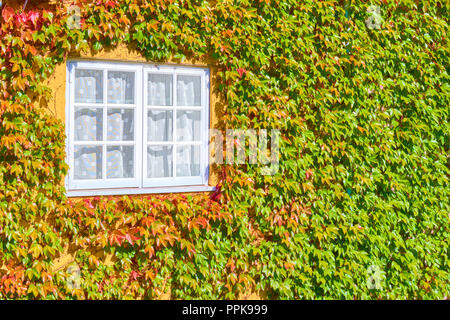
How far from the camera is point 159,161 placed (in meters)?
5.01

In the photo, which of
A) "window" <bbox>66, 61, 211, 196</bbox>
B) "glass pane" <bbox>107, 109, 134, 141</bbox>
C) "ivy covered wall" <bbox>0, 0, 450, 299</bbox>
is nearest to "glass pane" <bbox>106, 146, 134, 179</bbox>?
"window" <bbox>66, 61, 211, 196</bbox>

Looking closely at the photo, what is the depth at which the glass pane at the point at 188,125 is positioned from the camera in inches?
200

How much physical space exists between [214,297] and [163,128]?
1799 mm

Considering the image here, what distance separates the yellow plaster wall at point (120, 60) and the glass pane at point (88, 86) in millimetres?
138

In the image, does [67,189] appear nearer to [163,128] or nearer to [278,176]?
[163,128]

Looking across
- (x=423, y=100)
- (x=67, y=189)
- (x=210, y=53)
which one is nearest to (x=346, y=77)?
(x=423, y=100)

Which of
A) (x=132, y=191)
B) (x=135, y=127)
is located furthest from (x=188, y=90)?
(x=132, y=191)

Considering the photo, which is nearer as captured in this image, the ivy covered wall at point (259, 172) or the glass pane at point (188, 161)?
the ivy covered wall at point (259, 172)

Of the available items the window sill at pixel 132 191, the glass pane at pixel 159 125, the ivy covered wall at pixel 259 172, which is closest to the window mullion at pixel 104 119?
the window sill at pixel 132 191

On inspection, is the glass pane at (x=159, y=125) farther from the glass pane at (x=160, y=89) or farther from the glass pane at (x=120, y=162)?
the glass pane at (x=120, y=162)

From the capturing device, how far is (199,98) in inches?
202

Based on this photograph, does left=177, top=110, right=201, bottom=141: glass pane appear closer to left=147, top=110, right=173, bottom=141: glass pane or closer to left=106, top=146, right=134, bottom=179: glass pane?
left=147, top=110, right=173, bottom=141: glass pane

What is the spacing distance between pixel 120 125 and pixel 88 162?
0.47 metres

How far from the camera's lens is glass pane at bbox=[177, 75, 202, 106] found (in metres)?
5.06
